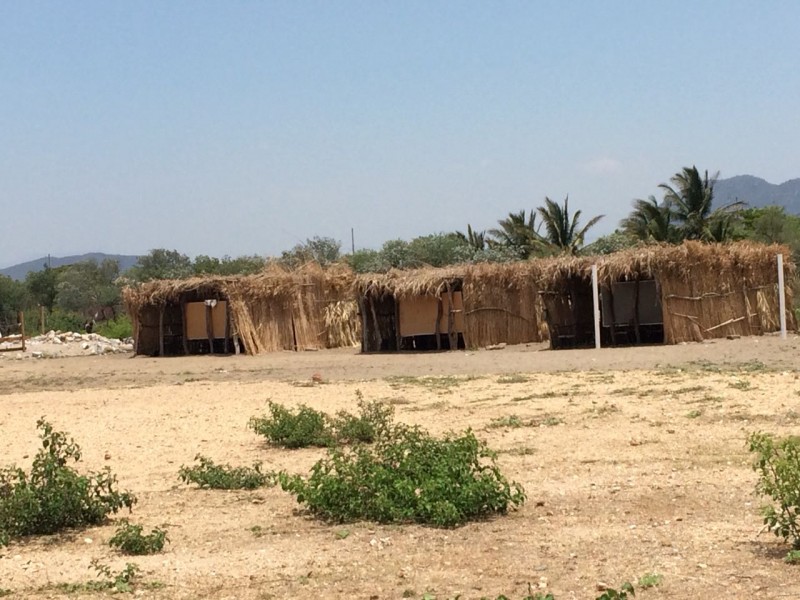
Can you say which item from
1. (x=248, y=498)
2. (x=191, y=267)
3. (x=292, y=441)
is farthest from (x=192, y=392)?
(x=191, y=267)

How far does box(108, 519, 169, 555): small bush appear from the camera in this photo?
235 inches

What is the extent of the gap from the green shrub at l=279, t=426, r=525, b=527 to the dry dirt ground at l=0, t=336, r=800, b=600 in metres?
0.12

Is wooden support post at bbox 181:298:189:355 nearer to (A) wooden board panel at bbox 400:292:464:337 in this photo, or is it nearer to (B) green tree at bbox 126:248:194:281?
(A) wooden board panel at bbox 400:292:464:337

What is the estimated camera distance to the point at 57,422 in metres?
12.1

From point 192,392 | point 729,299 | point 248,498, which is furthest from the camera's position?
point 729,299

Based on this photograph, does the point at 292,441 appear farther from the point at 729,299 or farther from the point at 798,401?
the point at 729,299

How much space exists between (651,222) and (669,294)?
1697 centimetres

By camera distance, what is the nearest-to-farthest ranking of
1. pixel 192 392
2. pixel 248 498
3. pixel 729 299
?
1. pixel 248 498
2. pixel 192 392
3. pixel 729 299

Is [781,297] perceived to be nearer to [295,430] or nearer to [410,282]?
[410,282]

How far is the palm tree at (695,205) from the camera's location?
38.3 meters

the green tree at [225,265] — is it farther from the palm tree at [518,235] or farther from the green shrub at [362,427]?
the green shrub at [362,427]

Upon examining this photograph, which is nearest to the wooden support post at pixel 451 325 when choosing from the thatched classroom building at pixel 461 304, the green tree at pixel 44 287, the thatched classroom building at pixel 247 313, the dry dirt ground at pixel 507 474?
the thatched classroom building at pixel 461 304

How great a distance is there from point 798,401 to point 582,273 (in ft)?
41.8

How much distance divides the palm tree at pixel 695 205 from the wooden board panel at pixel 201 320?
18.4 metres
